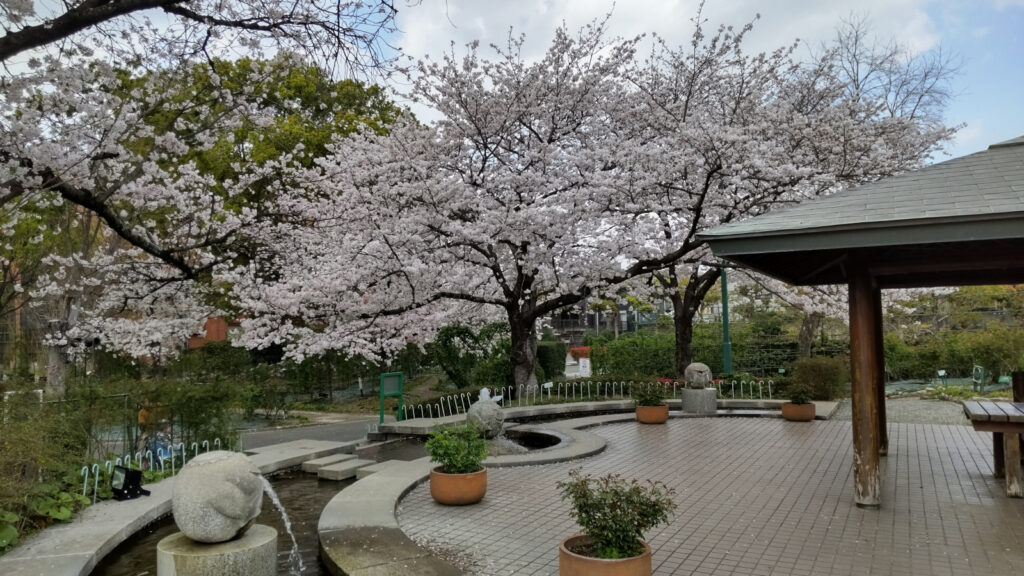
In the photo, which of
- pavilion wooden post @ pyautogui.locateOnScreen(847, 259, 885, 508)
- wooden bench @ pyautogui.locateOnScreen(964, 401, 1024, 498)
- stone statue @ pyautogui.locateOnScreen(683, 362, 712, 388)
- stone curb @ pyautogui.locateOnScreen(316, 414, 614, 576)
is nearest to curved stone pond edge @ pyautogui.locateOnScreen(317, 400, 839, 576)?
stone curb @ pyautogui.locateOnScreen(316, 414, 614, 576)

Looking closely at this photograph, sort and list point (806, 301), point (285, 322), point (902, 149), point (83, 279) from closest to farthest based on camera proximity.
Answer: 1. point (83, 279)
2. point (285, 322)
3. point (902, 149)
4. point (806, 301)

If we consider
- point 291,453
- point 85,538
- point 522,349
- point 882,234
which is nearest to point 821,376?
point 522,349

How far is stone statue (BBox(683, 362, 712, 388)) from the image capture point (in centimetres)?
1320

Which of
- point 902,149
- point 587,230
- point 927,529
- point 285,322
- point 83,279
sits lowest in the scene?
point 927,529

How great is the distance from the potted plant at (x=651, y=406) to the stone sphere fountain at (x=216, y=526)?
8513 mm

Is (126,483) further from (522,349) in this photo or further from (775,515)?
(522,349)

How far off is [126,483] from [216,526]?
330 cm

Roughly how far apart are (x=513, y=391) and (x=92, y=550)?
1043cm

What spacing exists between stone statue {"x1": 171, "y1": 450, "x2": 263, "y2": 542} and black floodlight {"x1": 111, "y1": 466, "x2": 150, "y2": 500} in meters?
2.95

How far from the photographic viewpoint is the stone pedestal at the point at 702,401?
511 inches

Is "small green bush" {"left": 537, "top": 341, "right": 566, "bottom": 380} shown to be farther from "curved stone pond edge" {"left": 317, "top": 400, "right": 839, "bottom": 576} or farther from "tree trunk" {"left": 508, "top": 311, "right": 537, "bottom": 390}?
"curved stone pond edge" {"left": 317, "top": 400, "right": 839, "bottom": 576}

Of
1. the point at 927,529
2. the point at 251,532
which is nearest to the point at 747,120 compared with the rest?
the point at 927,529

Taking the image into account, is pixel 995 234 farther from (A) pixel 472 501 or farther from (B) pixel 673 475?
(A) pixel 472 501

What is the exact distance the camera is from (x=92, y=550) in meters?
5.17
